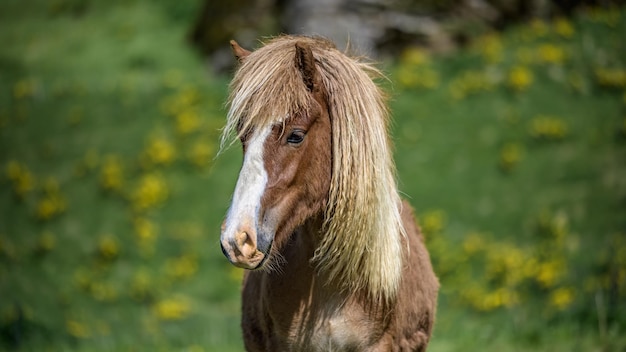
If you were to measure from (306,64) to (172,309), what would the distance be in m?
5.30

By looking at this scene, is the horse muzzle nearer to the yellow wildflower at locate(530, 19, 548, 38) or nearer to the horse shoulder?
the horse shoulder

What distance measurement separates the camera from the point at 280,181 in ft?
10.0

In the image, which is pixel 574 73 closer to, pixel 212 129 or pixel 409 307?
pixel 212 129

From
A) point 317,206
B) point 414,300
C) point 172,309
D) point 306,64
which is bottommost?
point 172,309

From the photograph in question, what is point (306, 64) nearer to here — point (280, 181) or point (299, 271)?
point (280, 181)

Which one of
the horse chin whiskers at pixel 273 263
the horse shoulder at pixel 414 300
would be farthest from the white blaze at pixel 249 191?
the horse shoulder at pixel 414 300

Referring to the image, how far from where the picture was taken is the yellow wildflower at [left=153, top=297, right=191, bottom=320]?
26.1 feet

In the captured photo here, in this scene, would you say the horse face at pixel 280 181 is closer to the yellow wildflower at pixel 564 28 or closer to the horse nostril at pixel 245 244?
the horse nostril at pixel 245 244

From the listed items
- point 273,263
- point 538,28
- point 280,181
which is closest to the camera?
point 280,181

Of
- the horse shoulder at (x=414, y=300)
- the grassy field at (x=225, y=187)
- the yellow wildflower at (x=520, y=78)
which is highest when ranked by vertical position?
the horse shoulder at (x=414, y=300)

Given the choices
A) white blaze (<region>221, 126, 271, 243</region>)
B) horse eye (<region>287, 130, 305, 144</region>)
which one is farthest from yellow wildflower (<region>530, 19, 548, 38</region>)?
white blaze (<region>221, 126, 271, 243</region>)

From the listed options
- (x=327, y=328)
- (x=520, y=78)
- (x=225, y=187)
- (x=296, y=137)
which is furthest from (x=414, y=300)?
(x=520, y=78)

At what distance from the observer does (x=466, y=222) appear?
853 centimetres

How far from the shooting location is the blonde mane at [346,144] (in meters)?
3.14
